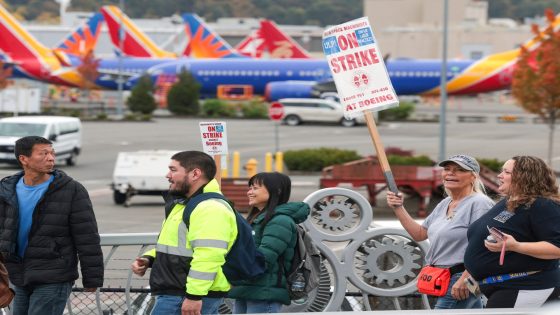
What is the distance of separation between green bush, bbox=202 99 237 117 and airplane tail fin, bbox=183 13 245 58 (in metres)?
28.7

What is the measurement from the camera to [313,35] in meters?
159

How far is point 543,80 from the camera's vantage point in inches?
1282

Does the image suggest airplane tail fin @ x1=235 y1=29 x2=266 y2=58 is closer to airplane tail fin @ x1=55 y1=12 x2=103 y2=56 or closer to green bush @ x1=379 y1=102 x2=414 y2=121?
airplane tail fin @ x1=55 y1=12 x2=103 y2=56

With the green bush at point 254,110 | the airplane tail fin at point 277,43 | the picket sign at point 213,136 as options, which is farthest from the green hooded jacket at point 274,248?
the airplane tail fin at point 277,43

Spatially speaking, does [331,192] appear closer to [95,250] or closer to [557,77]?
[95,250]

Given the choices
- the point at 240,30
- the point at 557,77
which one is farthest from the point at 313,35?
the point at 557,77

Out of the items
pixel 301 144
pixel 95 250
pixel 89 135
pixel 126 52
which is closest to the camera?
pixel 95 250

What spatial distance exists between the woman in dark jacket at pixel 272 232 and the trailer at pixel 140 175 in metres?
18.5

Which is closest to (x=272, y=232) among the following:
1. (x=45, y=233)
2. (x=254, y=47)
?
(x=45, y=233)

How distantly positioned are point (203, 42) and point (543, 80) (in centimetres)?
6641

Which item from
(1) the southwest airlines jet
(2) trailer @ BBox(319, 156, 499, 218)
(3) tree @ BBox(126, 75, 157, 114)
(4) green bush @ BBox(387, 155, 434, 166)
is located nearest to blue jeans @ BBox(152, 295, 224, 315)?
(2) trailer @ BBox(319, 156, 499, 218)

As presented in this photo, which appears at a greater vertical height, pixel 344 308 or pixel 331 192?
pixel 331 192

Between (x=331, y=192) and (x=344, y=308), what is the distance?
37.9 inches

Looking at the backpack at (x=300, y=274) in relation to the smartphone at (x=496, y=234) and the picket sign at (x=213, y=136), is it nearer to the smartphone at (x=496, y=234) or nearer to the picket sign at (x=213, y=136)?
the smartphone at (x=496, y=234)
